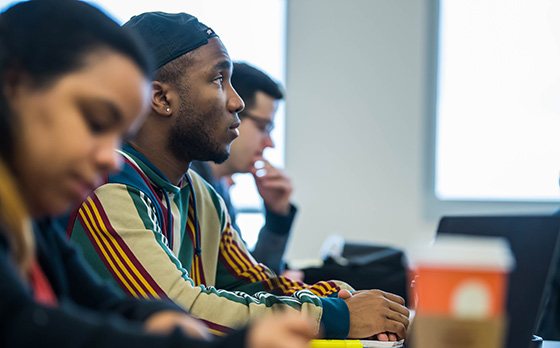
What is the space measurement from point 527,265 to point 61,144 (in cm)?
54

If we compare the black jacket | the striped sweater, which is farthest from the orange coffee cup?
the striped sweater

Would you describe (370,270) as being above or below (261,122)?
below

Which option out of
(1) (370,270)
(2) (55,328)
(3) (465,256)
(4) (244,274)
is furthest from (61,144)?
(1) (370,270)

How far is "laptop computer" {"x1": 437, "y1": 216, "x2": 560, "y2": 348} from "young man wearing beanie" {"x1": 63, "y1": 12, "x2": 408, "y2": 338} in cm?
33

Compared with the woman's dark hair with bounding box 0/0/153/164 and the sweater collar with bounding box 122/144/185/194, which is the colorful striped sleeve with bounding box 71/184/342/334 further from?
the woman's dark hair with bounding box 0/0/153/164

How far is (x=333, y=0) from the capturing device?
13.0ft

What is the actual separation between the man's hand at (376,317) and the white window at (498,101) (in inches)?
109

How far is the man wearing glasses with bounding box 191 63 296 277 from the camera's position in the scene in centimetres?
Result: 212

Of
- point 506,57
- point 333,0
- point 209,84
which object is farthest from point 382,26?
point 209,84

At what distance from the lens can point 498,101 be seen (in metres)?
3.65

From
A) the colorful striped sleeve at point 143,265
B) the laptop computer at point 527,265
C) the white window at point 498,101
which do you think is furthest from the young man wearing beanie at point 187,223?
the white window at point 498,101

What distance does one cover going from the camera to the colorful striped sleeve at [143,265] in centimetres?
101

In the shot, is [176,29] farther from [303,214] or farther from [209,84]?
[303,214]

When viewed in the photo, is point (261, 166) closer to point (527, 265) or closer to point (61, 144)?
point (527, 265)
